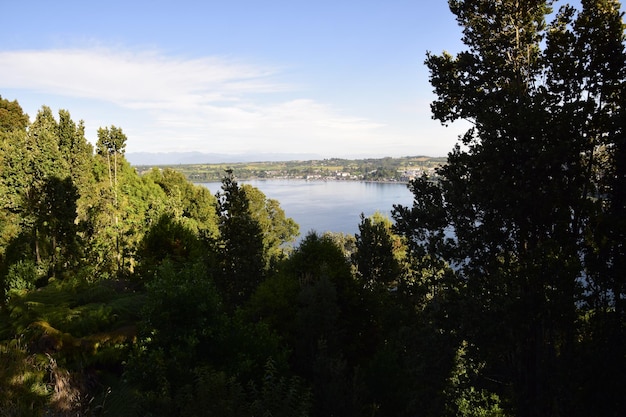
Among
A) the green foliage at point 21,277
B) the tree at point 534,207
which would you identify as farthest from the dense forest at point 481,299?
the green foliage at point 21,277

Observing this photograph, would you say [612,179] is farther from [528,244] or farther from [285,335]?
[285,335]

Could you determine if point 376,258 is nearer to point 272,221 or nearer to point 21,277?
point 21,277

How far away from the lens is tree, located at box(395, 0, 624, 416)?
796 cm

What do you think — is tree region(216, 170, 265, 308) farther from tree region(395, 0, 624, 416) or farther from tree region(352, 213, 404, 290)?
tree region(395, 0, 624, 416)

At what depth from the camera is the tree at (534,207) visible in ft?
26.1

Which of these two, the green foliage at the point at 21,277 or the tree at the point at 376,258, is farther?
the tree at the point at 376,258

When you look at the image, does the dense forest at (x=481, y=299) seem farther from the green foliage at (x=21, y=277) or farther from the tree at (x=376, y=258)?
the tree at (x=376, y=258)

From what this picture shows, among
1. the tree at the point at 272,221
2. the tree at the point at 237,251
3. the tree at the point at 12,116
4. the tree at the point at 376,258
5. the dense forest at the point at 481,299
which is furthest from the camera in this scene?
the tree at the point at 272,221

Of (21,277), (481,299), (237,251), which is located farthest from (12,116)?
(481,299)

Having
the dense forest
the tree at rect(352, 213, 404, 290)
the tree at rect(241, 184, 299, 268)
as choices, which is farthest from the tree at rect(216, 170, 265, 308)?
the tree at rect(241, 184, 299, 268)

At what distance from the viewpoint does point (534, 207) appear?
8625mm

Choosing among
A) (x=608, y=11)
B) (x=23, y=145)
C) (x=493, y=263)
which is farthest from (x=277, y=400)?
(x=23, y=145)

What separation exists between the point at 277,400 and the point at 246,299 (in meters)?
13.8

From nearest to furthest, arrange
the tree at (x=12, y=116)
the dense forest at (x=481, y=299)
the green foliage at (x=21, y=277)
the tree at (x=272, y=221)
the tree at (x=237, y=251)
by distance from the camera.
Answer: the dense forest at (x=481, y=299), the green foliage at (x=21, y=277), the tree at (x=237, y=251), the tree at (x=12, y=116), the tree at (x=272, y=221)
